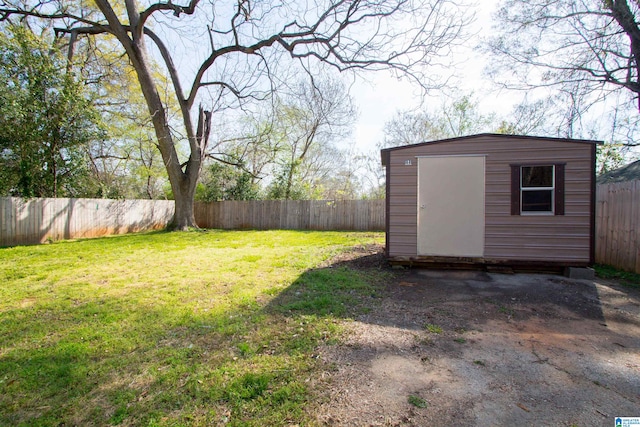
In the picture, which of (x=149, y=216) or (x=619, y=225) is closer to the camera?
(x=619, y=225)

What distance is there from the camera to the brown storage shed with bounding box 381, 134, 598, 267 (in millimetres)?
5234

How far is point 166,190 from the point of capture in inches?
734

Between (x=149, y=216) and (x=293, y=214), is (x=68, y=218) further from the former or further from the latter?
(x=293, y=214)

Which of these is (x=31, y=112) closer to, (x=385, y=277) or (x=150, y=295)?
(x=150, y=295)

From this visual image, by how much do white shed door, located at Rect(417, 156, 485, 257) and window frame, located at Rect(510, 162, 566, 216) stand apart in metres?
0.55

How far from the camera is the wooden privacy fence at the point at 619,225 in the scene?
535cm

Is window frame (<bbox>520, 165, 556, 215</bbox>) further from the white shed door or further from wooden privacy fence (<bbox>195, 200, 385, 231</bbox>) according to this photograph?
wooden privacy fence (<bbox>195, 200, 385, 231</bbox>)

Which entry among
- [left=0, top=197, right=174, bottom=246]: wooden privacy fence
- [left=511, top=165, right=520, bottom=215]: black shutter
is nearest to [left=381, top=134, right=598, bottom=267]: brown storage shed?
[left=511, top=165, right=520, bottom=215]: black shutter

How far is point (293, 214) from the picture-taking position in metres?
14.6

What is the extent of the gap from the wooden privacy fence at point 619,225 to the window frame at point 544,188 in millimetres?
1449

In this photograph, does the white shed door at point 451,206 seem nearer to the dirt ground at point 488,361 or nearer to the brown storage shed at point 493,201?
the brown storage shed at point 493,201

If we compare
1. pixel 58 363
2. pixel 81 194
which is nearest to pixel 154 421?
pixel 58 363

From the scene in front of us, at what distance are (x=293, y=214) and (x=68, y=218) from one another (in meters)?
8.66

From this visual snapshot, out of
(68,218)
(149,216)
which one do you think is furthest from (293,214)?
(68,218)
